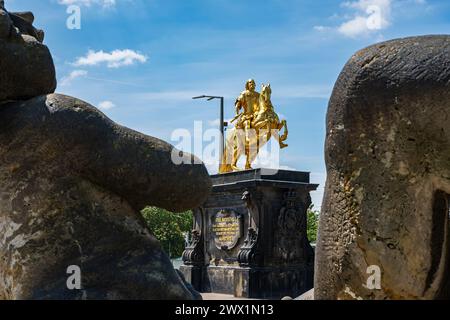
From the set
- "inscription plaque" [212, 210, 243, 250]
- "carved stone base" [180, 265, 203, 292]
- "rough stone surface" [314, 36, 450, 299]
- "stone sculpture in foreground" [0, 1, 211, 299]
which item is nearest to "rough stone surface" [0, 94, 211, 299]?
"stone sculpture in foreground" [0, 1, 211, 299]

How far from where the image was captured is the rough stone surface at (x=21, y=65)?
9.81 feet

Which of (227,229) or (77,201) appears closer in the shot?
(77,201)

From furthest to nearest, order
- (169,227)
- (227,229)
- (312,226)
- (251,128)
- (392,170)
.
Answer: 1. (169,227)
2. (312,226)
3. (251,128)
4. (227,229)
5. (392,170)

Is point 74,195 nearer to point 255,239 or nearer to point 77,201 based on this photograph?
point 77,201

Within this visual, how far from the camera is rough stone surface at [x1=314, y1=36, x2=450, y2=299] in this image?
2.69 m

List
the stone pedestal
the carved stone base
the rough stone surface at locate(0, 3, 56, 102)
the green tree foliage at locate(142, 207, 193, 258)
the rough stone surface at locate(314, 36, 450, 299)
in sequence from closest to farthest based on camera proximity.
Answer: the rough stone surface at locate(314, 36, 450, 299)
the rough stone surface at locate(0, 3, 56, 102)
the stone pedestal
the carved stone base
the green tree foliage at locate(142, 207, 193, 258)

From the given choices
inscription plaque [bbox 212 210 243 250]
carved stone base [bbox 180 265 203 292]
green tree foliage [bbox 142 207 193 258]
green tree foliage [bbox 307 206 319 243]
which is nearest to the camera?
inscription plaque [bbox 212 210 243 250]

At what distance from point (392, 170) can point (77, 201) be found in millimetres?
1302

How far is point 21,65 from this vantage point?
9.91 feet

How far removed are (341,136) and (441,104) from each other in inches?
18.1

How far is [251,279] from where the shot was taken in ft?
56.3

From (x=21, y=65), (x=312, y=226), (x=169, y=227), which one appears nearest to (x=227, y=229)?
(x=21, y=65)

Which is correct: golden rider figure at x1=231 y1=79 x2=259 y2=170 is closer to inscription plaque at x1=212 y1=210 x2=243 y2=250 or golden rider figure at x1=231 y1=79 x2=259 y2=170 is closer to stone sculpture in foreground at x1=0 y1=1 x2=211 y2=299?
inscription plaque at x1=212 y1=210 x2=243 y2=250

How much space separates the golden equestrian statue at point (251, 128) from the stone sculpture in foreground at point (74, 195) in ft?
56.3
